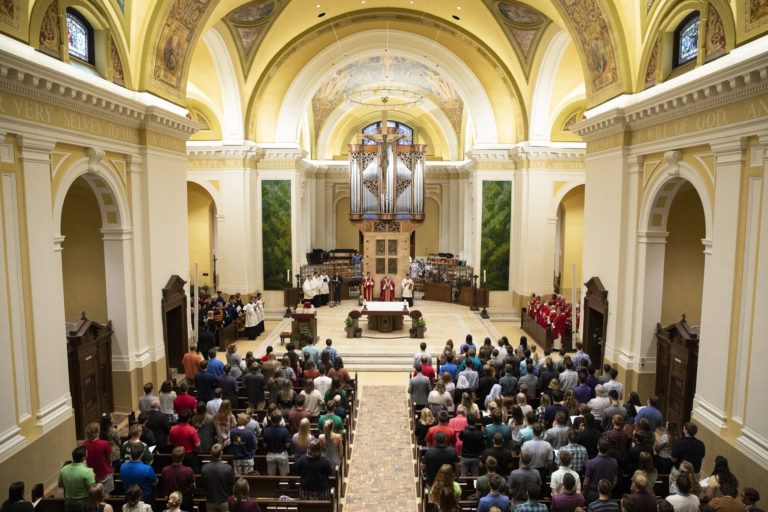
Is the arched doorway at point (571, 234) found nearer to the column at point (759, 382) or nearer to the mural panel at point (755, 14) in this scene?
the mural panel at point (755, 14)

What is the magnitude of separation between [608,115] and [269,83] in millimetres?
13002

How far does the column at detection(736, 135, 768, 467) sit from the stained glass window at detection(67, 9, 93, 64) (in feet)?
35.1

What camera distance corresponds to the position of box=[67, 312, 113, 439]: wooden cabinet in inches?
363

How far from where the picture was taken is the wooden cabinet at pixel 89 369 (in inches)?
363

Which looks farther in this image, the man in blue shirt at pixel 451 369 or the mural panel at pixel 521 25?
the mural panel at pixel 521 25

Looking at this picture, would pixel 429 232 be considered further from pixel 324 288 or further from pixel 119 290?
pixel 119 290

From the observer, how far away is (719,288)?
7.83 metres

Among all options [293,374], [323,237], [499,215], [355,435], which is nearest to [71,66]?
[293,374]

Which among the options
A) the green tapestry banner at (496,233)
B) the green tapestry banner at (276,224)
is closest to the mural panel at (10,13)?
the green tapestry banner at (276,224)

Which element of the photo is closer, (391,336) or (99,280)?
(99,280)

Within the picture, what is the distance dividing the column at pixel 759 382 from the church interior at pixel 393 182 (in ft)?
0.12

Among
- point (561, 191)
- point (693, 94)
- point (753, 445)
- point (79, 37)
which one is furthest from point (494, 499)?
point (561, 191)

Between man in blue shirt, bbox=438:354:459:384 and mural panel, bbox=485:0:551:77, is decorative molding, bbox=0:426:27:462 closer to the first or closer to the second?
man in blue shirt, bbox=438:354:459:384

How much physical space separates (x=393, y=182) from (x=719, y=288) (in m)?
13.6
